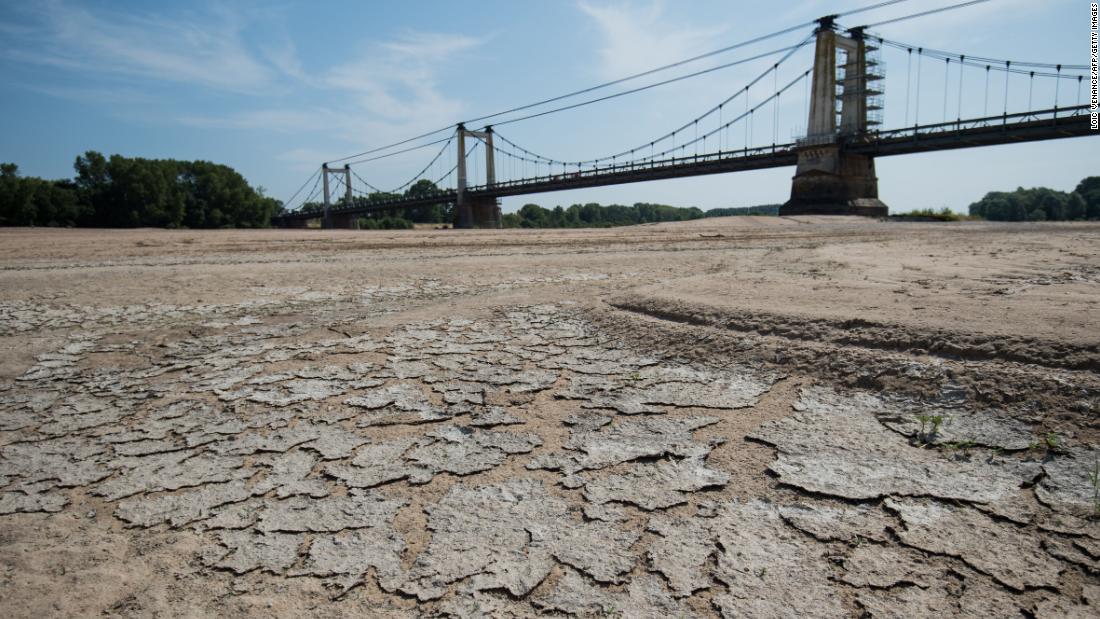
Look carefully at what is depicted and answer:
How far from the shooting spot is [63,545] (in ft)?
4.88

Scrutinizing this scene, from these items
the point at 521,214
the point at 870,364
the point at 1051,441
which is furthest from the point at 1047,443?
the point at 521,214

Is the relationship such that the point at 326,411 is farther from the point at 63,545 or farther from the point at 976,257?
the point at 976,257

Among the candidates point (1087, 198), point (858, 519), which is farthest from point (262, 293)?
point (1087, 198)

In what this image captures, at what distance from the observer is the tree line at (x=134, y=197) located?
25312 millimetres

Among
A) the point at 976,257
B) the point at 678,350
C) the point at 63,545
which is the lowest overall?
the point at 63,545

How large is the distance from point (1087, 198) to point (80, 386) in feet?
156

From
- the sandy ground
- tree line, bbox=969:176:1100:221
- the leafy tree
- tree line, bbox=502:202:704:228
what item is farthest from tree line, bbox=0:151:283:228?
the leafy tree

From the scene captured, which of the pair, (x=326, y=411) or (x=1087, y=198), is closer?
(x=326, y=411)

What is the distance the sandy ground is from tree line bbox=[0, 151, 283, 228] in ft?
94.5

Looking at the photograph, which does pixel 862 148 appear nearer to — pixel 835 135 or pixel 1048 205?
pixel 835 135

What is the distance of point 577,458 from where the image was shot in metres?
1.91

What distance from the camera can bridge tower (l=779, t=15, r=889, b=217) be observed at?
21281mm

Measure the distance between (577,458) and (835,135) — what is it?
76.4 feet

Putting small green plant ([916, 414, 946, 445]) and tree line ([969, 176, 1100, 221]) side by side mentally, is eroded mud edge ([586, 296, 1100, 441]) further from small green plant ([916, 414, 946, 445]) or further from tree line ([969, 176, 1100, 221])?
tree line ([969, 176, 1100, 221])
